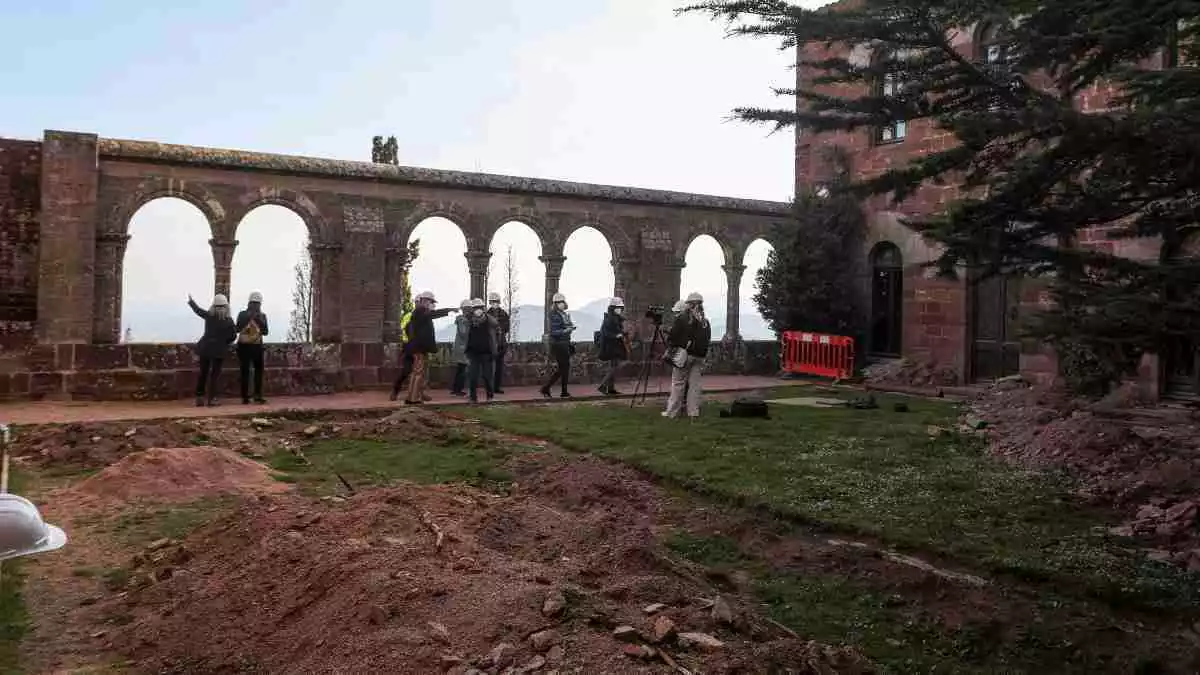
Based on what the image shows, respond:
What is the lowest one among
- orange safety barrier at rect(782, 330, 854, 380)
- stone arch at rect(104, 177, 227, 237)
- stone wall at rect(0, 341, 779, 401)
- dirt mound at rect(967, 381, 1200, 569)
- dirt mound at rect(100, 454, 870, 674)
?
dirt mound at rect(100, 454, 870, 674)

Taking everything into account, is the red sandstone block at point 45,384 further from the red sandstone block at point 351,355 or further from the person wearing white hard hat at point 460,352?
the person wearing white hard hat at point 460,352

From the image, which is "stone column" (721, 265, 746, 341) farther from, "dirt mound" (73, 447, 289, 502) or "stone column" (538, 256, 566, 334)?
"dirt mound" (73, 447, 289, 502)

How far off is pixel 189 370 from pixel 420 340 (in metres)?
3.55

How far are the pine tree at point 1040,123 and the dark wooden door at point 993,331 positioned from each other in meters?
11.1

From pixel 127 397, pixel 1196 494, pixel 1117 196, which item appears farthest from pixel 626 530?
pixel 127 397

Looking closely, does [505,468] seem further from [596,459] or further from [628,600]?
[628,600]

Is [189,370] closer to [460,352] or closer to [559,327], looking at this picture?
[460,352]

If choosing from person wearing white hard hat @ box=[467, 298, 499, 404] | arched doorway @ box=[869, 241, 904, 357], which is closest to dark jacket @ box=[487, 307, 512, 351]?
person wearing white hard hat @ box=[467, 298, 499, 404]

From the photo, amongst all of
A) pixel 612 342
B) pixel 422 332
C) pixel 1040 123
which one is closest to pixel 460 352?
pixel 422 332

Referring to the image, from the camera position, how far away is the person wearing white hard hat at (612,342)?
15508 mm

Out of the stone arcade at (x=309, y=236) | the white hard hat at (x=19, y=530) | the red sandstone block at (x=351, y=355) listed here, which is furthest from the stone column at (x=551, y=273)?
the white hard hat at (x=19, y=530)

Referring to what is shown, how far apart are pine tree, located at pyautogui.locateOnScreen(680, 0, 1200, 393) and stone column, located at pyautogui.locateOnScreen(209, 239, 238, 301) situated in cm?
1096

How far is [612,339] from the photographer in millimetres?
15539

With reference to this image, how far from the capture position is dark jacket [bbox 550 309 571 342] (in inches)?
599
